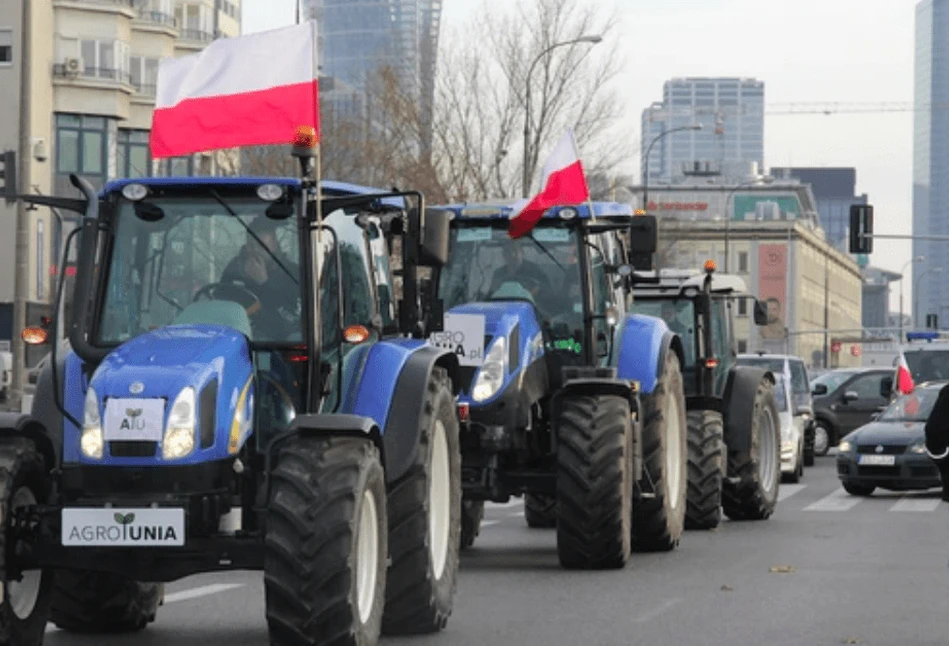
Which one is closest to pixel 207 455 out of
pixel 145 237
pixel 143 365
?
pixel 143 365

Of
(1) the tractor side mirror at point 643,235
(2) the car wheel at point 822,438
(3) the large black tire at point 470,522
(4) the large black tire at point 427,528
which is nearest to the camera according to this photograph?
(4) the large black tire at point 427,528

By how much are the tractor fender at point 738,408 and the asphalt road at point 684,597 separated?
1.60m

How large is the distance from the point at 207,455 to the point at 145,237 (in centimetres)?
160

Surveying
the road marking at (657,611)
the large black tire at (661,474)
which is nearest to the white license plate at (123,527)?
the road marking at (657,611)

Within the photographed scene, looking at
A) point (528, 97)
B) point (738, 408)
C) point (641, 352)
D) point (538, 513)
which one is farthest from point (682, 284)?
point (528, 97)

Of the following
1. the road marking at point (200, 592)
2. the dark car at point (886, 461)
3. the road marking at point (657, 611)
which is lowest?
the dark car at point (886, 461)

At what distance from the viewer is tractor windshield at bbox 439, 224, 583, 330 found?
19500mm

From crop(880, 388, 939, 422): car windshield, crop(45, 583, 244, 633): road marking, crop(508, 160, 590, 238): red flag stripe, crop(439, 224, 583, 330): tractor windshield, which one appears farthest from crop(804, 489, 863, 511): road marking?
crop(45, 583, 244, 633): road marking

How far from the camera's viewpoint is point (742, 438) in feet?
83.7

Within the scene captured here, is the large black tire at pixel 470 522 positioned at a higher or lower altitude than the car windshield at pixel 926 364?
lower

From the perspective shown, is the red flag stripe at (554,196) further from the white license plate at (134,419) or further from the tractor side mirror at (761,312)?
the tractor side mirror at (761,312)

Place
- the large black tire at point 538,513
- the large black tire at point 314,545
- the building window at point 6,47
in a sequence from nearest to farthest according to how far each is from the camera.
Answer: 1. the large black tire at point 314,545
2. the large black tire at point 538,513
3. the building window at point 6,47

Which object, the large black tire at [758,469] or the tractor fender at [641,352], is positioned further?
the large black tire at [758,469]

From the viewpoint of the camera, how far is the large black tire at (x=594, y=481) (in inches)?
703
